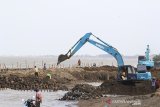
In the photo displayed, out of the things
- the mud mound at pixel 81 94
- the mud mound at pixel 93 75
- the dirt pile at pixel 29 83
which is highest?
the mud mound at pixel 93 75

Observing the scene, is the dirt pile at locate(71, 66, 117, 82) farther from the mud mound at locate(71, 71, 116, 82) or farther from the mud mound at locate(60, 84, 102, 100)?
the mud mound at locate(60, 84, 102, 100)

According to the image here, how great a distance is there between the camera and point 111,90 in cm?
4438

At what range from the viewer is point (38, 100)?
27641mm

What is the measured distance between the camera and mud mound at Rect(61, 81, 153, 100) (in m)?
41.4

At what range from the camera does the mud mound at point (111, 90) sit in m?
41.4

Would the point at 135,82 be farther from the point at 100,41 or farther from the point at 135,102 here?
the point at 135,102

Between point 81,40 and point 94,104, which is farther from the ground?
point 81,40

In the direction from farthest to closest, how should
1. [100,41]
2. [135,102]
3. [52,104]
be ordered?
[100,41]
[52,104]
[135,102]

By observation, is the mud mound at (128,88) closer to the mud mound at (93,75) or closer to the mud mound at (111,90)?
the mud mound at (111,90)

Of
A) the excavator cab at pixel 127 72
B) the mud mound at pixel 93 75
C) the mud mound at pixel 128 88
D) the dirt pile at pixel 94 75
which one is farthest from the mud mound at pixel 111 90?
the mud mound at pixel 93 75

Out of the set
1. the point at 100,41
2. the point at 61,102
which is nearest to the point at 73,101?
the point at 61,102

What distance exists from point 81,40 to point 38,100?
1962 cm

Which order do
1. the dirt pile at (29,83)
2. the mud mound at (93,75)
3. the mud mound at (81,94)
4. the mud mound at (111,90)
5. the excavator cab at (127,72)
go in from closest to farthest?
the mud mound at (81,94)
the mud mound at (111,90)
the excavator cab at (127,72)
the dirt pile at (29,83)
the mud mound at (93,75)

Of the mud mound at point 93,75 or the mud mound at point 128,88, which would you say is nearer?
the mud mound at point 128,88
